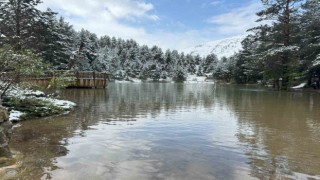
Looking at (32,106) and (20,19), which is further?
(20,19)

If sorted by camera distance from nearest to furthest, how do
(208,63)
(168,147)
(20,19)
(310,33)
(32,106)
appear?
(168,147), (32,106), (20,19), (310,33), (208,63)

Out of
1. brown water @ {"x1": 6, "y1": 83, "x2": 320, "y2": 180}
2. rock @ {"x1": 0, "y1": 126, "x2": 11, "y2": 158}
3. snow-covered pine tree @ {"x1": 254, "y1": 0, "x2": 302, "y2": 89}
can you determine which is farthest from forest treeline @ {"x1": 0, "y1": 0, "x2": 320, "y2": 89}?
rock @ {"x1": 0, "y1": 126, "x2": 11, "y2": 158}

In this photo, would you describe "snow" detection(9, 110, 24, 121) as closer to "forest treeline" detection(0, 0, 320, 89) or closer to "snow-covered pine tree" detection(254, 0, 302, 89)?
"forest treeline" detection(0, 0, 320, 89)

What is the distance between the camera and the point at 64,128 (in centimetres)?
1099

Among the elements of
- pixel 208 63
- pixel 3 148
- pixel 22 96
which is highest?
pixel 208 63

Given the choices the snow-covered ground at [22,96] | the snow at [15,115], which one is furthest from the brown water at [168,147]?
the snow-covered ground at [22,96]

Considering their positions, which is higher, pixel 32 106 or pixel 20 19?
pixel 20 19

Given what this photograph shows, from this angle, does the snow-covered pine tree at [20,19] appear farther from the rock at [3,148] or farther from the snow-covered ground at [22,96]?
the rock at [3,148]

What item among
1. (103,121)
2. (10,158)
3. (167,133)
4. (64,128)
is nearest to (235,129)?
(167,133)

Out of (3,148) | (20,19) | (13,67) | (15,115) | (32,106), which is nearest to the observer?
(3,148)

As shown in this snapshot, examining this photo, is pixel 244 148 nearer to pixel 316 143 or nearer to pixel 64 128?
pixel 316 143

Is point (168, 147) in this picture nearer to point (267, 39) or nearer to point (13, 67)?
point (13, 67)

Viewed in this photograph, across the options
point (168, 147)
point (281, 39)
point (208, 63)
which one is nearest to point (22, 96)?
point (168, 147)

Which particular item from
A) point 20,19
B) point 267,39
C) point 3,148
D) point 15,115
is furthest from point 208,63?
point 3,148
